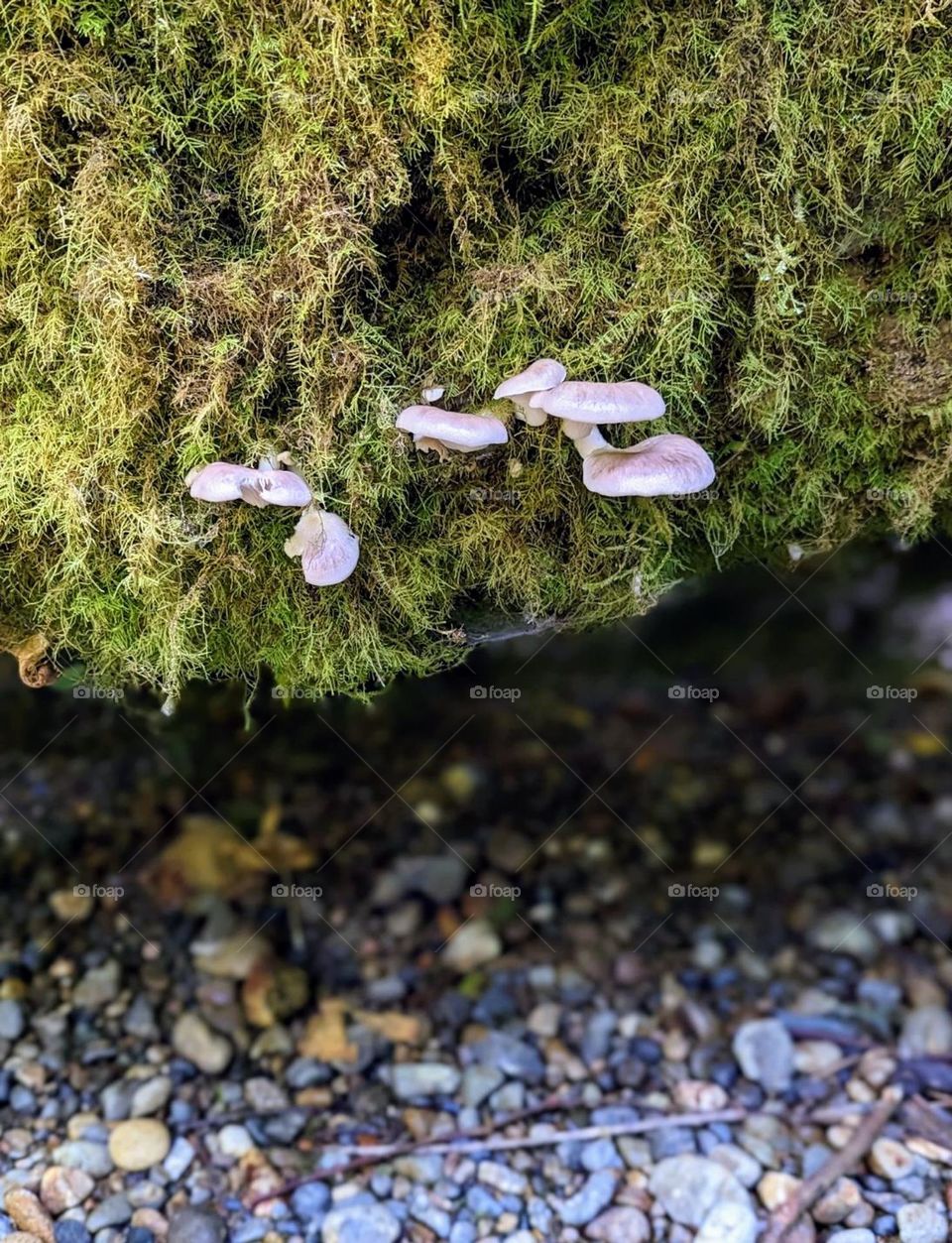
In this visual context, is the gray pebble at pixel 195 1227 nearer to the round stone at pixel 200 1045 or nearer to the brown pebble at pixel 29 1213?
the brown pebble at pixel 29 1213

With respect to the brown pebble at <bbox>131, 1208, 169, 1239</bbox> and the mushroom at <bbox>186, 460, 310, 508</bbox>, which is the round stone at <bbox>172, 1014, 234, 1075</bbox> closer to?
the brown pebble at <bbox>131, 1208, 169, 1239</bbox>

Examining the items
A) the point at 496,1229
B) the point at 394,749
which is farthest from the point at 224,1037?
the point at 394,749

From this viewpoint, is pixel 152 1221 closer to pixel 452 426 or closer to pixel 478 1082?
pixel 478 1082

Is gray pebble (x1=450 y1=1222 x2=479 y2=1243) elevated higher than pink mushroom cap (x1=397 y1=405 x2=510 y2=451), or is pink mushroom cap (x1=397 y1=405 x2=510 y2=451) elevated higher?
pink mushroom cap (x1=397 y1=405 x2=510 y2=451)

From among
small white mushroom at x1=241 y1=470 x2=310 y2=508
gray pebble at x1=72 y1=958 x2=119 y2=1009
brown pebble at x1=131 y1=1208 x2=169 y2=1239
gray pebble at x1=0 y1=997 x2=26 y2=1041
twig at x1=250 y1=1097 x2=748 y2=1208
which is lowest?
gray pebble at x1=72 y1=958 x2=119 y2=1009

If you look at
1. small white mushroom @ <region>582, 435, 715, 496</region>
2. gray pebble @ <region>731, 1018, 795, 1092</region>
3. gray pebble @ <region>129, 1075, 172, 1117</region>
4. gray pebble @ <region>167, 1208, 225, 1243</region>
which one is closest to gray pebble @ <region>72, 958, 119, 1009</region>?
gray pebble @ <region>129, 1075, 172, 1117</region>

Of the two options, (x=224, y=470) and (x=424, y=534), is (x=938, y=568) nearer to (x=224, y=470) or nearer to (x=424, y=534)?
(x=424, y=534)
